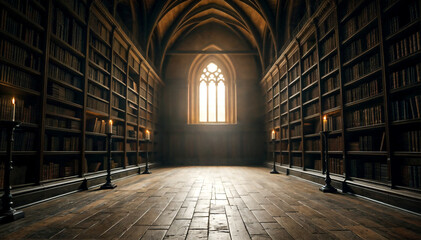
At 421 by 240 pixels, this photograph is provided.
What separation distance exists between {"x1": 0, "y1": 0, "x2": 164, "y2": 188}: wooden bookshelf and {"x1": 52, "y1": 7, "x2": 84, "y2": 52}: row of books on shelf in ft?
0.05

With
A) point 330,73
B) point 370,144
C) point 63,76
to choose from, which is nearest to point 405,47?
point 370,144

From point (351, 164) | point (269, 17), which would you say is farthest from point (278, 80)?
point (351, 164)

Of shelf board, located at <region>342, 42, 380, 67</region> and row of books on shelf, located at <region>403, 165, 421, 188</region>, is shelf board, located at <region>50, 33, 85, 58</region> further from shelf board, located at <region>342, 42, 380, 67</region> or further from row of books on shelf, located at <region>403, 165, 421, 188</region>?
row of books on shelf, located at <region>403, 165, 421, 188</region>

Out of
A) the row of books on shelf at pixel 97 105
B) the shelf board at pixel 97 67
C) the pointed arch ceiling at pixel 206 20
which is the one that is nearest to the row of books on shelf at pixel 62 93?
the row of books on shelf at pixel 97 105

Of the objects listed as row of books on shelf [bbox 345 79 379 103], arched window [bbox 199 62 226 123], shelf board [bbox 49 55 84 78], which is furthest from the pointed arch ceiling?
row of books on shelf [bbox 345 79 379 103]

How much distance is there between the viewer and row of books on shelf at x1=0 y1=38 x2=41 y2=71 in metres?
3.07

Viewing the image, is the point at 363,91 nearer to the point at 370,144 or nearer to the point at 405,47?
the point at 370,144

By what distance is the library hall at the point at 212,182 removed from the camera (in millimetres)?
2441

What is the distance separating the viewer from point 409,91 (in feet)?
10.3

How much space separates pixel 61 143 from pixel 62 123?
0.35 meters

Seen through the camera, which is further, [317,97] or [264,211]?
[317,97]

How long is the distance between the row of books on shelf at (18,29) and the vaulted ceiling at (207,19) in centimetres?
305

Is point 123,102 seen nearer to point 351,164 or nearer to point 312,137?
point 312,137

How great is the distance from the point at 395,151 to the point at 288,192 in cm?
165
